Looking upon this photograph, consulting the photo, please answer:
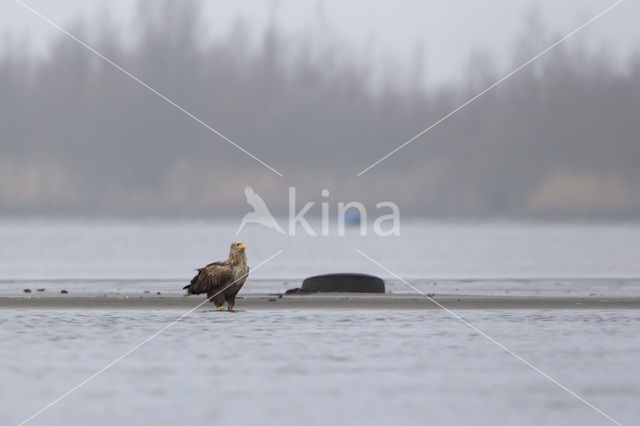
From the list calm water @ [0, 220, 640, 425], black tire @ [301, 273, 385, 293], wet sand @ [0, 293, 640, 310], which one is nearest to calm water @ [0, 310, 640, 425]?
calm water @ [0, 220, 640, 425]

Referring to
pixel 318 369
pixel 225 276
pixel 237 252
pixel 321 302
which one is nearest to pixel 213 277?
pixel 225 276

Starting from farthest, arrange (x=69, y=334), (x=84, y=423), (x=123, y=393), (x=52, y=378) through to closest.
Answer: (x=69, y=334) < (x=52, y=378) < (x=123, y=393) < (x=84, y=423)

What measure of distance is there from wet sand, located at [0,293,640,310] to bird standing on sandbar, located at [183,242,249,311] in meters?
2.58

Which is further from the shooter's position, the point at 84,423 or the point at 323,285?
the point at 323,285

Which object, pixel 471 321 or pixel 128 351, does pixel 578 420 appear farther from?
pixel 471 321

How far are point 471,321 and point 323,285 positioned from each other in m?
10.5

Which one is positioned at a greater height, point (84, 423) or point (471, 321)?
point (471, 321)

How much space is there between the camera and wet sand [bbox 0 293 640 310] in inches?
1334

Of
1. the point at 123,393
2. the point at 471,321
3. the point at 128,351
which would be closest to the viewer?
the point at 123,393

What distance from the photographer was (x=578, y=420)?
16688 mm

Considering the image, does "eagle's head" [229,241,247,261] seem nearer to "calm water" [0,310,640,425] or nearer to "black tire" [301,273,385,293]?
"calm water" [0,310,640,425]

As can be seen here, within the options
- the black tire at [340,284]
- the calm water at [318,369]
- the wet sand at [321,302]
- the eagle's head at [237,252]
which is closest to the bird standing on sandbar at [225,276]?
the eagle's head at [237,252]

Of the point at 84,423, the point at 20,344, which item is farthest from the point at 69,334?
the point at 84,423

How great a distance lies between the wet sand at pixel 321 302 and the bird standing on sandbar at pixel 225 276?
2580 mm
